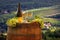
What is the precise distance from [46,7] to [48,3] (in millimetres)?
284

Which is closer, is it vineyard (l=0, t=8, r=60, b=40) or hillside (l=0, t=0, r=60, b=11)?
vineyard (l=0, t=8, r=60, b=40)

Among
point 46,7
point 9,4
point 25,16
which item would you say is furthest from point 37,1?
point 25,16

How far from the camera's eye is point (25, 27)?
1.48 metres

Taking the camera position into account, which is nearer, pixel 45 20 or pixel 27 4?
pixel 45 20

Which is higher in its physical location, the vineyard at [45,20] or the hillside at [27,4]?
the hillside at [27,4]

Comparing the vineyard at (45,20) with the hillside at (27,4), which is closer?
the vineyard at (45,20)

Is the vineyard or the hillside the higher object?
the hillside

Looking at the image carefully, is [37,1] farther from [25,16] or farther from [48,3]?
[25,16]

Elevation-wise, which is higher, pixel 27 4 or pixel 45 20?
pixel 27 4

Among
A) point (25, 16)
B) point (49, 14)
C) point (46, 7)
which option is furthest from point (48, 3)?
point (25, 16)

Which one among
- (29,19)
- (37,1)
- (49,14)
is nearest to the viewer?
(29,19)

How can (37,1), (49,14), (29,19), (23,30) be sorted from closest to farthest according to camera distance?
(23,30) < (29,19) < (49,14) < (37,1)

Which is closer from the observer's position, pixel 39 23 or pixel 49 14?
pixel 39 23

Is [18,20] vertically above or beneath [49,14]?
above
